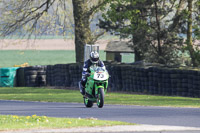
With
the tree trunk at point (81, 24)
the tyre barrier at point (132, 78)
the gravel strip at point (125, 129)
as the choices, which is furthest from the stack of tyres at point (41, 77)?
the gravel strip at point (125, 129)

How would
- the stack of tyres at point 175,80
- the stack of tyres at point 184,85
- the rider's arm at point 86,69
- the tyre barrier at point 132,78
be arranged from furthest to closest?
the stack of tyres at point 175,80 → the tyre barrier at point 132,78 → the stack of tyres at point 184,85 → the rider's arm at point 86,69

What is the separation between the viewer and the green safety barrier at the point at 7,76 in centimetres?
3222

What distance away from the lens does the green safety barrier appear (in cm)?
3222

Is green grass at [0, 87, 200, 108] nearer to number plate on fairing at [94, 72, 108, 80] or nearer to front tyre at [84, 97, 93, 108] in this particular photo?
front tyre at [84, 97, 93, 108]

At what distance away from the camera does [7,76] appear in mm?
32188

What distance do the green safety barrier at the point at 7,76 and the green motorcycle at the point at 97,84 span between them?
51.9ft

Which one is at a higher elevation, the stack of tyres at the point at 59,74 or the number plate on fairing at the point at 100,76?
the number plate on fairing at the point at 100,76

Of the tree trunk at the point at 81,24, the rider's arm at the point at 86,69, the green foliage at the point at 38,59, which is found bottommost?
the green foliage at the point at 38,59

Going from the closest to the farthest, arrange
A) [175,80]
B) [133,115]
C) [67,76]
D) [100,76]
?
[133,115]
[100,76]
[175,80]
[67,76]

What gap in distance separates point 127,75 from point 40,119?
15269 mm

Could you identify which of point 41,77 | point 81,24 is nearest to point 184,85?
point 41,77

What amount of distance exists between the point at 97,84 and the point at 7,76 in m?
16.6

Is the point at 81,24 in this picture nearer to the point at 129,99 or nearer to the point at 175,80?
the point at 175,80

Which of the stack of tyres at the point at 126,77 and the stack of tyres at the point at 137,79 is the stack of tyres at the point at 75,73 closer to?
the stack of tyres at the point at 126,77
